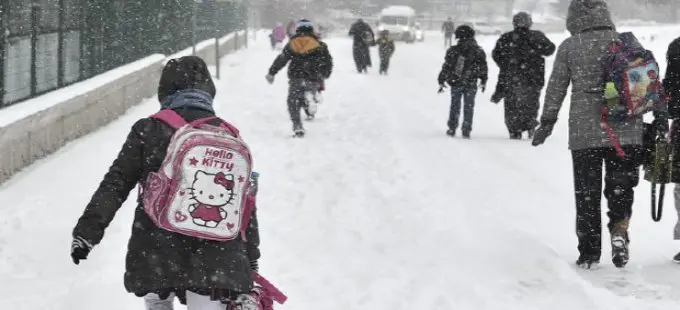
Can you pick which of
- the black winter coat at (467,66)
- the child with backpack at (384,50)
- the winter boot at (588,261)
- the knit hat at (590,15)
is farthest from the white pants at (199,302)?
the child with backpack at (384,50)

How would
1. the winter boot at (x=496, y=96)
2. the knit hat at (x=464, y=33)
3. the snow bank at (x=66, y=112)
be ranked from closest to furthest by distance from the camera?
the snow bank at (x=66, y=112), the winter boot at (x=496, y=96), the knit hat at (x=464, y=33)

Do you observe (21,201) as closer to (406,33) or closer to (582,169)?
(582,169)

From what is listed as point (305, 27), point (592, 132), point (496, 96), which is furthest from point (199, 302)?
point (305, 27)

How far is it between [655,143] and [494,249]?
1436 millimetres

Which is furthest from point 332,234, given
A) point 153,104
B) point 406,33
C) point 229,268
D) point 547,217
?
point 406,33

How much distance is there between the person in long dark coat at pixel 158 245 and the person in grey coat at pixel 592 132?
327 cm

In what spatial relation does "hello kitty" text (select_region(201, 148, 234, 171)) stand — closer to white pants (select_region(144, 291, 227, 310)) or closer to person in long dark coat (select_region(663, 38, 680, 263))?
white pants (select_region(144, 291, 227, 310))

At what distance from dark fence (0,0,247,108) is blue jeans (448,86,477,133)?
4921 mm

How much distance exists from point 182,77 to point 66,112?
744cm

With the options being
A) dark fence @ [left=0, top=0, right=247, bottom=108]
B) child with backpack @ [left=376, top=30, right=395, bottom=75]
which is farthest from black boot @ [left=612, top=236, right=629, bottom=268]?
child with backpack @ [left=376, top=30, right=395, bottom=75]

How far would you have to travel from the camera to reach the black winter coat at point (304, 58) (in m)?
12.7

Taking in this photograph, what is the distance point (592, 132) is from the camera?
236 inches

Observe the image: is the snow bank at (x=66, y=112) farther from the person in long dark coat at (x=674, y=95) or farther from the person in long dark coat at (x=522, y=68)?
the person in long dark coat at (x=674, y=95)

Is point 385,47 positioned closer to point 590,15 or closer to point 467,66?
point 467,66
